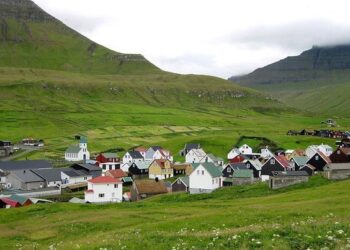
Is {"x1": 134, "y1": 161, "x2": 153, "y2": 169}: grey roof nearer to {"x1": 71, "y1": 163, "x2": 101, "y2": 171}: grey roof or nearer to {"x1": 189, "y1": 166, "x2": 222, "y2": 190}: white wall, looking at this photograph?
{"x1": 71, "y1": 163, "x2": 101, "y2": 171}: grey roof

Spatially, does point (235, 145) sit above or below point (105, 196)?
above

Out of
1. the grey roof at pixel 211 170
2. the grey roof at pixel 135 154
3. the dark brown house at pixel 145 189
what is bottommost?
the dark brown house at pixel 145 189

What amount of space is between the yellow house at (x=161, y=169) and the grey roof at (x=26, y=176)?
Result: 30591 mm

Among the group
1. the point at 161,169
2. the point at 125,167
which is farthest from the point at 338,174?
the point at 125,167

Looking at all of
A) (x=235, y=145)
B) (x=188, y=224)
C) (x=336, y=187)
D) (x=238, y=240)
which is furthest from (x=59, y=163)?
(x=238, y=240)

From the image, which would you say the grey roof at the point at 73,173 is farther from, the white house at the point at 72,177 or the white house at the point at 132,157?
the white house at the point at 132,157

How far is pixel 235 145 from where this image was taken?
570ft

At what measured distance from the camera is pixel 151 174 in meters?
136

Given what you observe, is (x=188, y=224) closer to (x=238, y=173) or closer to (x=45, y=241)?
(x=45, y=241)

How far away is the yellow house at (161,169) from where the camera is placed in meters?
134

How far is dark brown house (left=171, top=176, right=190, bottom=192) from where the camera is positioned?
106500 millimetres

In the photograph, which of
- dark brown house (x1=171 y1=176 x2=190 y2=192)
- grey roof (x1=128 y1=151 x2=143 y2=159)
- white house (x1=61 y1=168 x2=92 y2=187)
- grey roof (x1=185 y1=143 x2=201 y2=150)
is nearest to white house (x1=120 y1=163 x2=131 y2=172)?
grey roof (x1=128 y1=151 x2=143 y2=159)

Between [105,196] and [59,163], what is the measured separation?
64.3m

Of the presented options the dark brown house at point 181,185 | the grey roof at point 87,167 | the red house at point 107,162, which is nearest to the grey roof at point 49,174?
the grey roof at point 87,167
